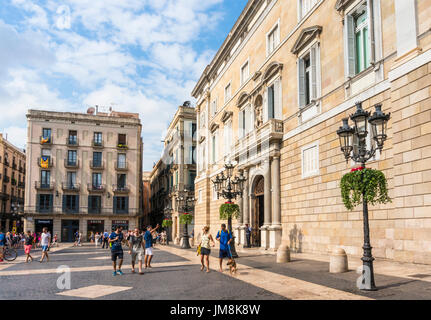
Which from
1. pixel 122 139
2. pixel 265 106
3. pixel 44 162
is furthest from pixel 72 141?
pixel 265 106

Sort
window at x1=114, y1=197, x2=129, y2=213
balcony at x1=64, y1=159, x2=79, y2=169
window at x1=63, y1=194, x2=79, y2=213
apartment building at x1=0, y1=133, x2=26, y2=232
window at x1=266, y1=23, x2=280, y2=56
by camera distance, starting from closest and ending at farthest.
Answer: window at x1=266, y1=23, x2=280, y2=56 < window at x1=63, y1=194, x2=79, y2=213 < balcony at x1=64, y1=159, x2=79, y2=169 < window at x1=114, y1=197, x2=129, y2=213 < apartment building at x1=0, y1=133, x2=26, y2=232

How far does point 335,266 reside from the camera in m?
12.3

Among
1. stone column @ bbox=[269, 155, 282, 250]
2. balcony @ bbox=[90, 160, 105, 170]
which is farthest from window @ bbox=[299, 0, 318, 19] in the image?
balcony @ bbox=[90, 160, 105, 170]

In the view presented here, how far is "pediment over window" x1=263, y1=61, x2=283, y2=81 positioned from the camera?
22.4 metres

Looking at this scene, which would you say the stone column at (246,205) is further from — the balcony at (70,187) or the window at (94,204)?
the balcony at (70,187)

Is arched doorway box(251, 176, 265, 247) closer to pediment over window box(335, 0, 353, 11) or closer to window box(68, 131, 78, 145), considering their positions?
pediment over window box(335, 0, 353, 11)

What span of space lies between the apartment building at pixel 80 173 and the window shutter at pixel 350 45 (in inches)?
1705

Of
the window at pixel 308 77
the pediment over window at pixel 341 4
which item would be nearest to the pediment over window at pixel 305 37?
the window at pixel 308 77

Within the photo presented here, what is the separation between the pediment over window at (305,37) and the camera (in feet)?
60.6

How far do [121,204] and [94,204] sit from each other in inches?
138

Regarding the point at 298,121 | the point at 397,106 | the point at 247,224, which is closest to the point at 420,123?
the point at 397,106

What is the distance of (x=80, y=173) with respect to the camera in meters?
54.2

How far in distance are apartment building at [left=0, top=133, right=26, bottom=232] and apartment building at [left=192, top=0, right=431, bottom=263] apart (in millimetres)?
45171
